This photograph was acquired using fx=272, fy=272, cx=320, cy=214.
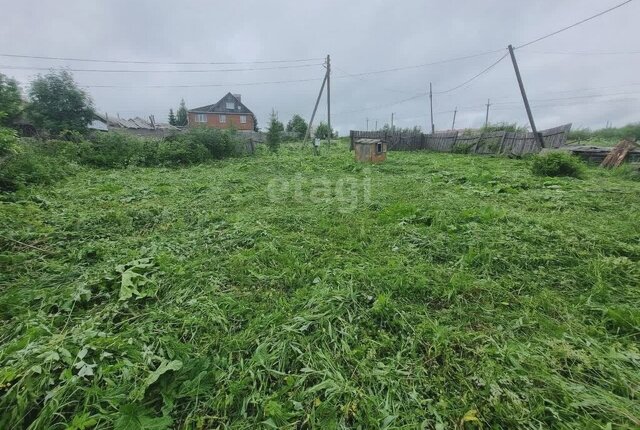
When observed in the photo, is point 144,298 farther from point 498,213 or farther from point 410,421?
point 498,213

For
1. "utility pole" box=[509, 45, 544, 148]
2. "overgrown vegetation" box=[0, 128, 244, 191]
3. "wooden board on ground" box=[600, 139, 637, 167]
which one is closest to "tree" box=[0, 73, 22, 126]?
"overgrown vegetation" box=[0, 128, 244, 191]

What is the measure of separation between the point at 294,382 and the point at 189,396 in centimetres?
58

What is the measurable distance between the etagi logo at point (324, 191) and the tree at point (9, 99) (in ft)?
50.8

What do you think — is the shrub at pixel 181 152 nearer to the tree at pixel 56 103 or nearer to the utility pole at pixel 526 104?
the tree at pixel 56 103

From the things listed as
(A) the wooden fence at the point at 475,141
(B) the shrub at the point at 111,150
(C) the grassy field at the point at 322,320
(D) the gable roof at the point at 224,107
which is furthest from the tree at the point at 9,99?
(D) the gable roof at the point at 224,107

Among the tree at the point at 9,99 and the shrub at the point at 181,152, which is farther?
the tree at the point at 9,99

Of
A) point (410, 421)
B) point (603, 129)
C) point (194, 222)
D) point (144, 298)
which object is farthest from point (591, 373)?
point (603, 129)

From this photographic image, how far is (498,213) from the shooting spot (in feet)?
13.3

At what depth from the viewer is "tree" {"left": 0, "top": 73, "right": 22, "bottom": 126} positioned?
13.3 metres

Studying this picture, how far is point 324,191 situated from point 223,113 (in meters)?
39.0

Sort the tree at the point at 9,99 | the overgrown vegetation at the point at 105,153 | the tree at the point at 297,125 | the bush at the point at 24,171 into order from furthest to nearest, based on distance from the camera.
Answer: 1. the tree at the point at 297,125
2. the tree at the point at 9,99
3. the overgrown vegetation at the point at 105,153
4. the bush at the point at 24,171

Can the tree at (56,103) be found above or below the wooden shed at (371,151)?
above

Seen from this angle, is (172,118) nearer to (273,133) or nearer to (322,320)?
(273,133)

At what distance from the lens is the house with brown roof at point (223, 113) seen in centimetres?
3912
